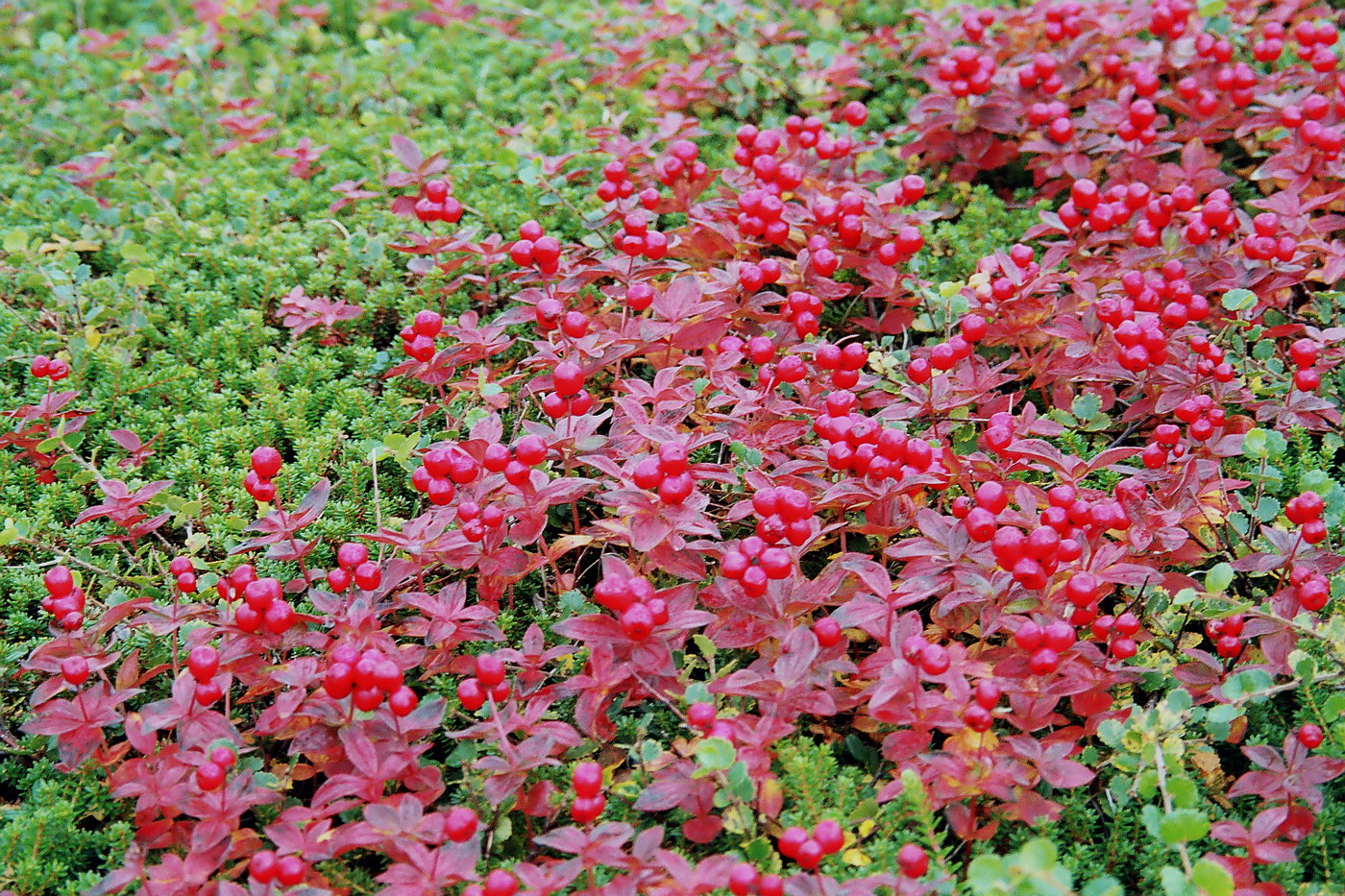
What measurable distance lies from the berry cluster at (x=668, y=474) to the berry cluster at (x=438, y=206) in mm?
1268

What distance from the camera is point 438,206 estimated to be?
10.0 feet

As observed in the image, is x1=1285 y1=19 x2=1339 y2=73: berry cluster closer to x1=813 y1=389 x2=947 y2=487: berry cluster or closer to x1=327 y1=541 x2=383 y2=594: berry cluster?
x1=813 y1=389 x2=947 y2=487: berry cluster

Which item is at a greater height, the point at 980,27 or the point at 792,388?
the point at 980,27

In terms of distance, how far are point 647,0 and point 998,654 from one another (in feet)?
11.1

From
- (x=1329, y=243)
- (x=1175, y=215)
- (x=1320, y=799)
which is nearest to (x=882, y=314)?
(x=1175, y=215)

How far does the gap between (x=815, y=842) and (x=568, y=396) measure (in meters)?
1.02

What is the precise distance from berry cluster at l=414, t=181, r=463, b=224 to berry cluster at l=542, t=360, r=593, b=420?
0.87 metres

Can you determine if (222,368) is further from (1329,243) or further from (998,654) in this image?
(1329,243)

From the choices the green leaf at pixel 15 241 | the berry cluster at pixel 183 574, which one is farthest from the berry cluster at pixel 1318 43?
the green leaf at pixel 15 241

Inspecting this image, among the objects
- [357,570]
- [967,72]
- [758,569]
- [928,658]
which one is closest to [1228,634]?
[928,658]

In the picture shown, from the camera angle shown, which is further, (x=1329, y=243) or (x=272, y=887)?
(x=1329, y=243)

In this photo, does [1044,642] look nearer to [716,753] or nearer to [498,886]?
[716,753]

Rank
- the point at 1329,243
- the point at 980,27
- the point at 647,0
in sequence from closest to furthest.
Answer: the point at 1329,243, the point at 980,27, the point at 647,0

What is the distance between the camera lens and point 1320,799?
193cm
